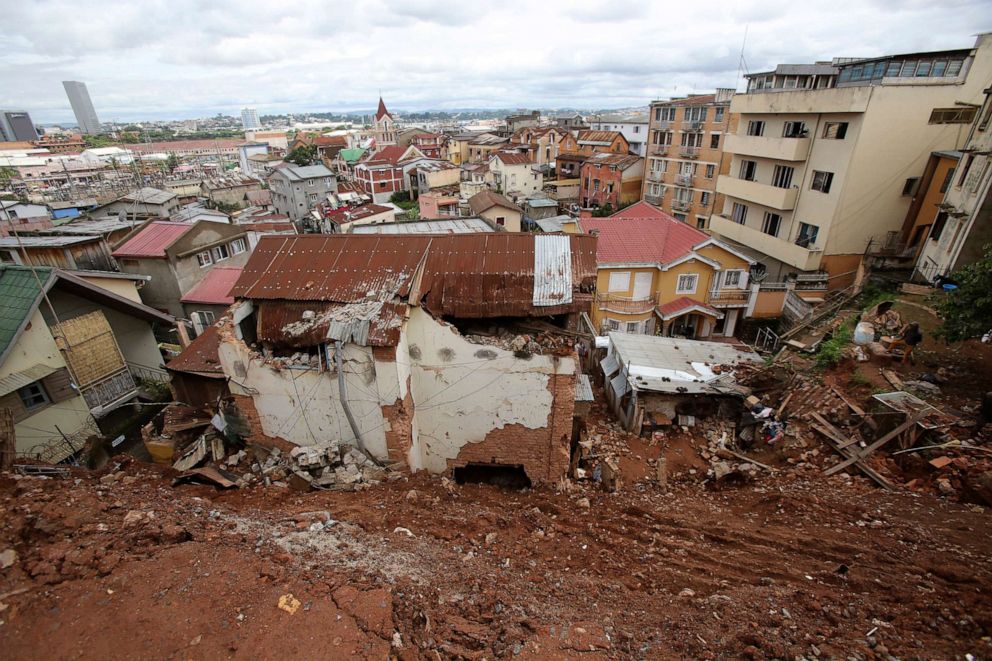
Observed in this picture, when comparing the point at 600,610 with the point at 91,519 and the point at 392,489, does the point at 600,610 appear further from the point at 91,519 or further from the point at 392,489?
the point at 91,519

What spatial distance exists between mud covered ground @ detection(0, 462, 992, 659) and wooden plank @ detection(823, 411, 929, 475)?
0.79m

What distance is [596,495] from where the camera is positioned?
10695 mm

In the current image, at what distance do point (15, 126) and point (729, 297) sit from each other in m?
231

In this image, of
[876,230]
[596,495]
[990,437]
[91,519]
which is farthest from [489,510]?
[876,230]

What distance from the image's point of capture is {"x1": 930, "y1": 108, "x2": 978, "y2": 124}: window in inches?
807

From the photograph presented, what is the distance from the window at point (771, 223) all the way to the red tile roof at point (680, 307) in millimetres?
7377

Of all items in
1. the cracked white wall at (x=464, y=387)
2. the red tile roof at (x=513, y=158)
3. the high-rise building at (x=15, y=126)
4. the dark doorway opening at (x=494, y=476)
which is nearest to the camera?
the cracked white wall at (x=464, y=387)

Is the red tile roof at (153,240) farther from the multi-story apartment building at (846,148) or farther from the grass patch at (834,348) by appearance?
the multi-story apartment building at (846,148)

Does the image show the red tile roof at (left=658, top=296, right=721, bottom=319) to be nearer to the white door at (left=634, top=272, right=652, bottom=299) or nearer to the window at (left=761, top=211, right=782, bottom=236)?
the white door at (left=634, top=272, right=652, bottom=299)

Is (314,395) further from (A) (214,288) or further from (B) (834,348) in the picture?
(A) (214,288)

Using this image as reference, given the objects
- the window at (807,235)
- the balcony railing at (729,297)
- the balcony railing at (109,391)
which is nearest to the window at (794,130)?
the window at (807,235)

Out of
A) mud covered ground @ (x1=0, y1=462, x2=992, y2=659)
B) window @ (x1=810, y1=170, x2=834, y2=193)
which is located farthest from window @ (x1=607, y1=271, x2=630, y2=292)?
mud covered ground @ (x1=0, y1=462, x2=992, y2=659)

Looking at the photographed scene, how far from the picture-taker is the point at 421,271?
32.5ft

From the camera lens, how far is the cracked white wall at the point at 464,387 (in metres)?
9.62
